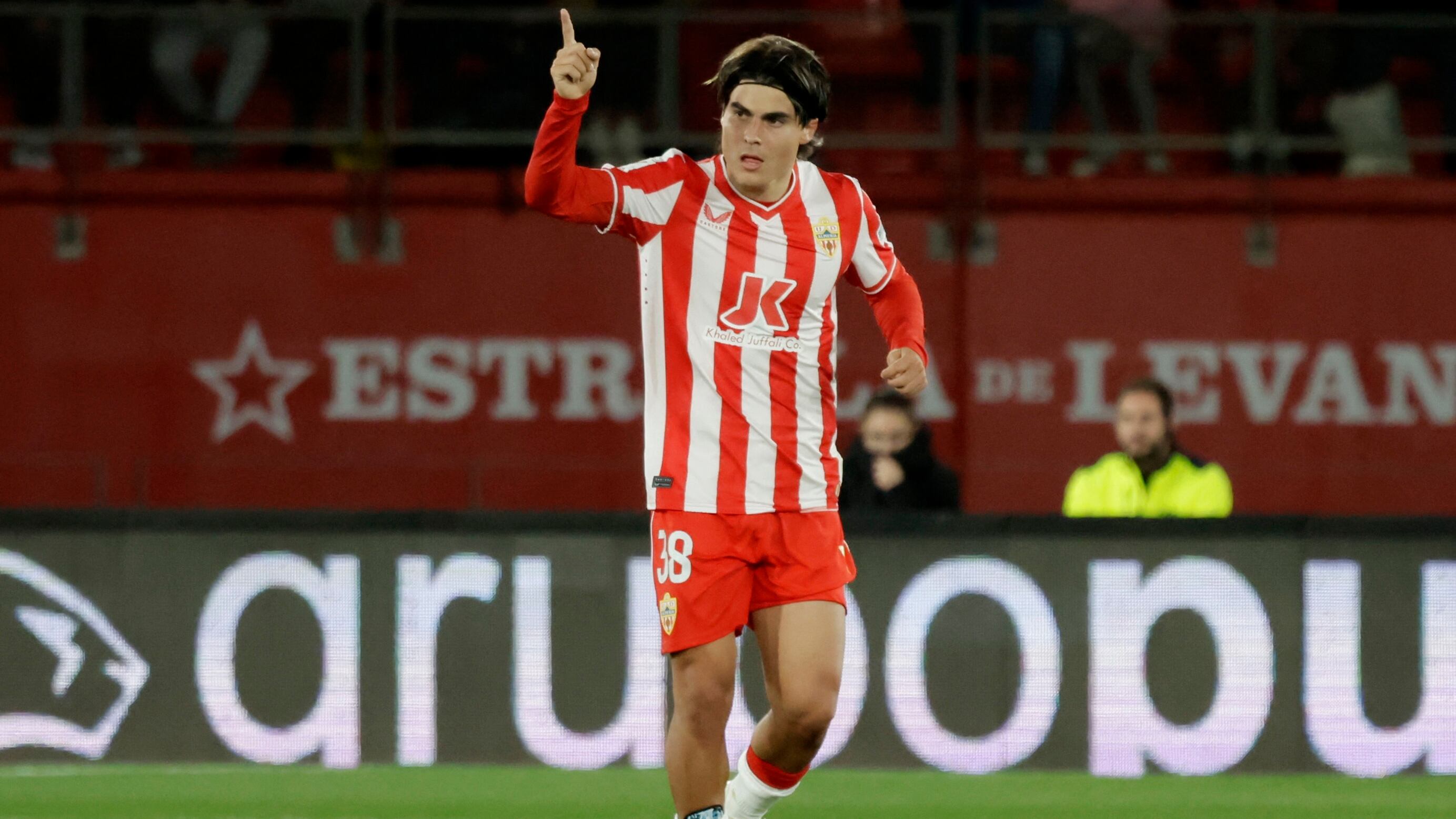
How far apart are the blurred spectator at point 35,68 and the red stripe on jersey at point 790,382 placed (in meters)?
7.50

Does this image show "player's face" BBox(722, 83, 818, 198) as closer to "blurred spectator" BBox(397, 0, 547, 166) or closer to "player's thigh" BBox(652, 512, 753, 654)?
"player's thigh" BBox(652, 512, 753, 654)

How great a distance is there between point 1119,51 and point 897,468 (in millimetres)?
4168

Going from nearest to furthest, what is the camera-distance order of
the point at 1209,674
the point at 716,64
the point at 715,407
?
the point at 715,407 → the point at 1209,674 → the point at 716,64

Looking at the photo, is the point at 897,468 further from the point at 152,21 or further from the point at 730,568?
the point at 152,21

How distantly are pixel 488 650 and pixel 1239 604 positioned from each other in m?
2.65

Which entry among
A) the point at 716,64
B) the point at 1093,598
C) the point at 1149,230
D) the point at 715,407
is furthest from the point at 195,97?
the point at 715,407

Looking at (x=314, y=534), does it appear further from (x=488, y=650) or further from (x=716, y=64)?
(x=716, y=64)

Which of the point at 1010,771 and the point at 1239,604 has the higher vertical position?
the point at 1239,604

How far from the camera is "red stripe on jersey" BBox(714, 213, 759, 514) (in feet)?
15.3

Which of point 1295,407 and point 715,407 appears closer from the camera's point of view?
point 715,407

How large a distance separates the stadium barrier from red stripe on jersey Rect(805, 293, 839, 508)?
2552mm

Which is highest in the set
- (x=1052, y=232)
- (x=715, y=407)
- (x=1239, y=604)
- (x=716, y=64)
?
(x=716, y=64)

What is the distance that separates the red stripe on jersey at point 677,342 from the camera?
4688mm

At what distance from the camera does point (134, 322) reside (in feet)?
38.9
